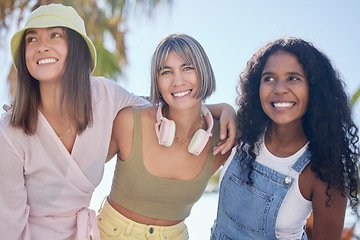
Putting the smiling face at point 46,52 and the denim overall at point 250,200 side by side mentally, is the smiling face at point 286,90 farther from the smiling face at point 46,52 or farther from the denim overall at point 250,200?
the smiling face at point 46,52

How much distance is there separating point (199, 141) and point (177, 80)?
19.0 inches

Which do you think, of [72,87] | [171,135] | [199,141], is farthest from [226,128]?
[72,87]

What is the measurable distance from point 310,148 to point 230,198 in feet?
2.12

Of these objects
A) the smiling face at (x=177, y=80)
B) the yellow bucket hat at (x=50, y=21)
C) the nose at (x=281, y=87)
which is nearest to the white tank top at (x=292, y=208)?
the nose at (x=281, y=87)

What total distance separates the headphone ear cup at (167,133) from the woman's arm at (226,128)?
1.14 ft

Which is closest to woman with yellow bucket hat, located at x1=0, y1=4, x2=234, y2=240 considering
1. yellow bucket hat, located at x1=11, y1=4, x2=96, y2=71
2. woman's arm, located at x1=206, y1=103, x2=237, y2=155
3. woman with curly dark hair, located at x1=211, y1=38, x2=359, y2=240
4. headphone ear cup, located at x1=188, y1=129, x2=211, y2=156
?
yellow bucket hat, located at x1=11, y1=4, x2=96, y2=71

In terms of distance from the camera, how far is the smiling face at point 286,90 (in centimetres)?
272

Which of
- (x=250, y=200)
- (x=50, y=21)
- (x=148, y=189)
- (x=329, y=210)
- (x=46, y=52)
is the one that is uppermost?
(x=50, y=21)

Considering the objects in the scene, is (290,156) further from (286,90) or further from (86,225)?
(86,225)

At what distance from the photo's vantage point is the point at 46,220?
2.82 meters

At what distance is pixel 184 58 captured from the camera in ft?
10.1

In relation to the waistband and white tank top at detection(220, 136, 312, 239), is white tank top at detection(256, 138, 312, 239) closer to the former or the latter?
white tank top at detection(220, 136, 312, 239)

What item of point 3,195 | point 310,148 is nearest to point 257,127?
point 310,148

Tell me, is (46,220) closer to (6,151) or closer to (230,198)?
(6,151)
